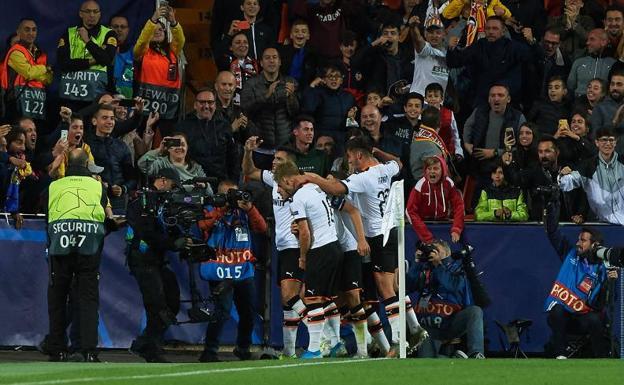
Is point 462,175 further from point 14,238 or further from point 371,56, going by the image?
point 14,238

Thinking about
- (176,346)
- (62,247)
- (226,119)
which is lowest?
(176,346)

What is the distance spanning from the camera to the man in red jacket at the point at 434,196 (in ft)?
62.2

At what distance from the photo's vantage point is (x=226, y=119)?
20.8m

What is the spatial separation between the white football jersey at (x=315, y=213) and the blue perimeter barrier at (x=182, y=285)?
6.60 ft

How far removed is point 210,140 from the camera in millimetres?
20156

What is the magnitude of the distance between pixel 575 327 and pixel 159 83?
21.8ft

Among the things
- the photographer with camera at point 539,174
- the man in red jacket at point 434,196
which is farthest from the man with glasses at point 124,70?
the photographer with camera at point 539,174

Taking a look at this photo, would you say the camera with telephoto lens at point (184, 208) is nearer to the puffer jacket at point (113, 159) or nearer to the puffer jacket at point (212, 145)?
the puffer jacket at point (113, 159)

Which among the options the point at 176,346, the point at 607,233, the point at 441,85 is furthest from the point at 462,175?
the point at 176,346

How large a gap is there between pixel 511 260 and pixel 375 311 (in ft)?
6.77

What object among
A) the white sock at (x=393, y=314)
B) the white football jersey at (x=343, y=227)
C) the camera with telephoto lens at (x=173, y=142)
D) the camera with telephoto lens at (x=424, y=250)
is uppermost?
the camera with telephoto lens at (x=173, y=142)

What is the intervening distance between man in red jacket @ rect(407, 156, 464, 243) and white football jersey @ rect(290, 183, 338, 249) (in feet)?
6.08

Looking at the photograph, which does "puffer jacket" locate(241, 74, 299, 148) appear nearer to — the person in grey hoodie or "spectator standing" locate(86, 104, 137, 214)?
"spectator standing" locate(86, 104, 137, 214)

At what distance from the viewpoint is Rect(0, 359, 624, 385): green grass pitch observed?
43.0ft
